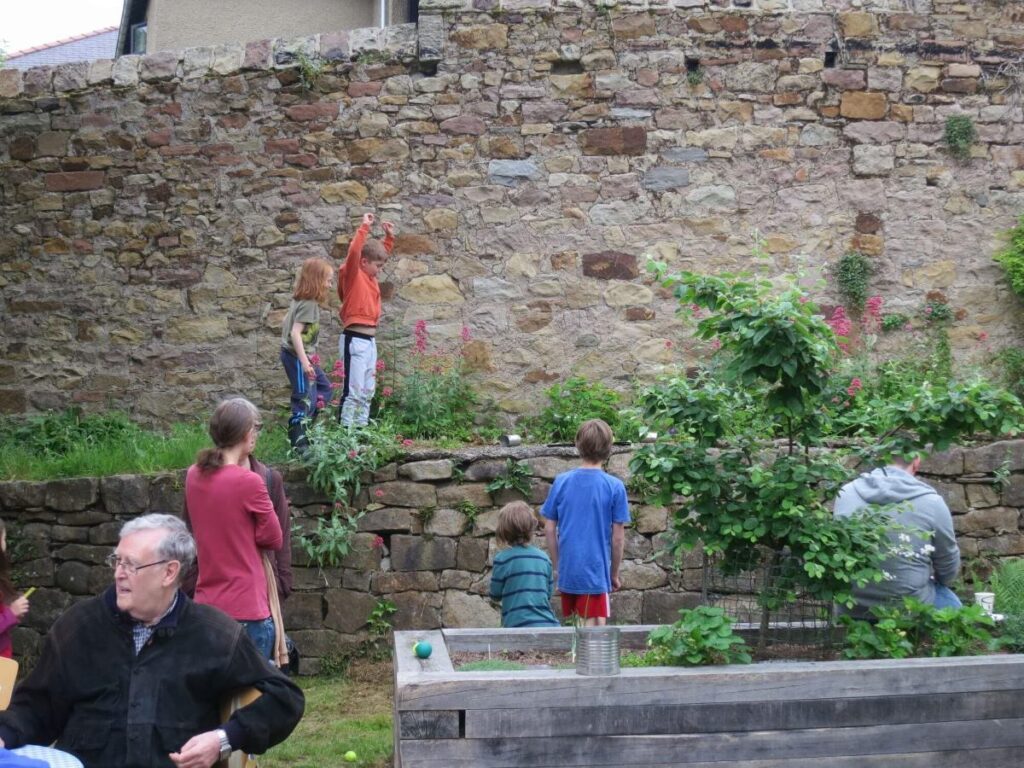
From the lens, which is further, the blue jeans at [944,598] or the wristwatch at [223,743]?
the blue jeans at [944,598]

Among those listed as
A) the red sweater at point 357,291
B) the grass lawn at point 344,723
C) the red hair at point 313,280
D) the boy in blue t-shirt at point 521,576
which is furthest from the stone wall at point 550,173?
the boy in blue t-shirt at point 521,576

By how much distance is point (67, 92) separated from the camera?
8406mm

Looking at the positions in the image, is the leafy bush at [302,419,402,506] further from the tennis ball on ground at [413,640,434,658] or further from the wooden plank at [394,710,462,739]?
the wooden plank at [394,710,462,739]

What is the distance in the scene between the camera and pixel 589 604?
5520mm

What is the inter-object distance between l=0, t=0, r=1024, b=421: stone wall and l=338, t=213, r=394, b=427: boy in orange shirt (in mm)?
512

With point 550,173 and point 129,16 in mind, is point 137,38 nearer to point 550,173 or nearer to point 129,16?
point 129,16

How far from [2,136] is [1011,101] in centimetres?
719

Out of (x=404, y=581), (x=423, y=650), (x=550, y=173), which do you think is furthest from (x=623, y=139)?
(x=423, y=650)

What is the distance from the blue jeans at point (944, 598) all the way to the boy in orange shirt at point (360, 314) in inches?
144

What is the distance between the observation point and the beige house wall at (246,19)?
41.4 ft

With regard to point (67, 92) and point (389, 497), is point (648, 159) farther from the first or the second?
Answer: point (67, 92)

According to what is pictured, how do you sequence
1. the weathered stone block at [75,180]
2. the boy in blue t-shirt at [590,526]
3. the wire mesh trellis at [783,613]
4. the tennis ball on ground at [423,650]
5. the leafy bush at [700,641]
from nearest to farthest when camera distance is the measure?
the leafy bush at [700,641]
the tennis ball on ground at [423,650]
the wire mesh trellis at [783,613]
the boy in blue t-shirt at [590,526]
the weathered stone block at [75,180]

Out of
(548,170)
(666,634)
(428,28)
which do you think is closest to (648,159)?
(548,170)

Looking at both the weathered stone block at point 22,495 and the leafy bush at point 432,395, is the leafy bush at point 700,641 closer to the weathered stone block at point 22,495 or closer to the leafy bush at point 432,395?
the leafy bush at point 432,395
